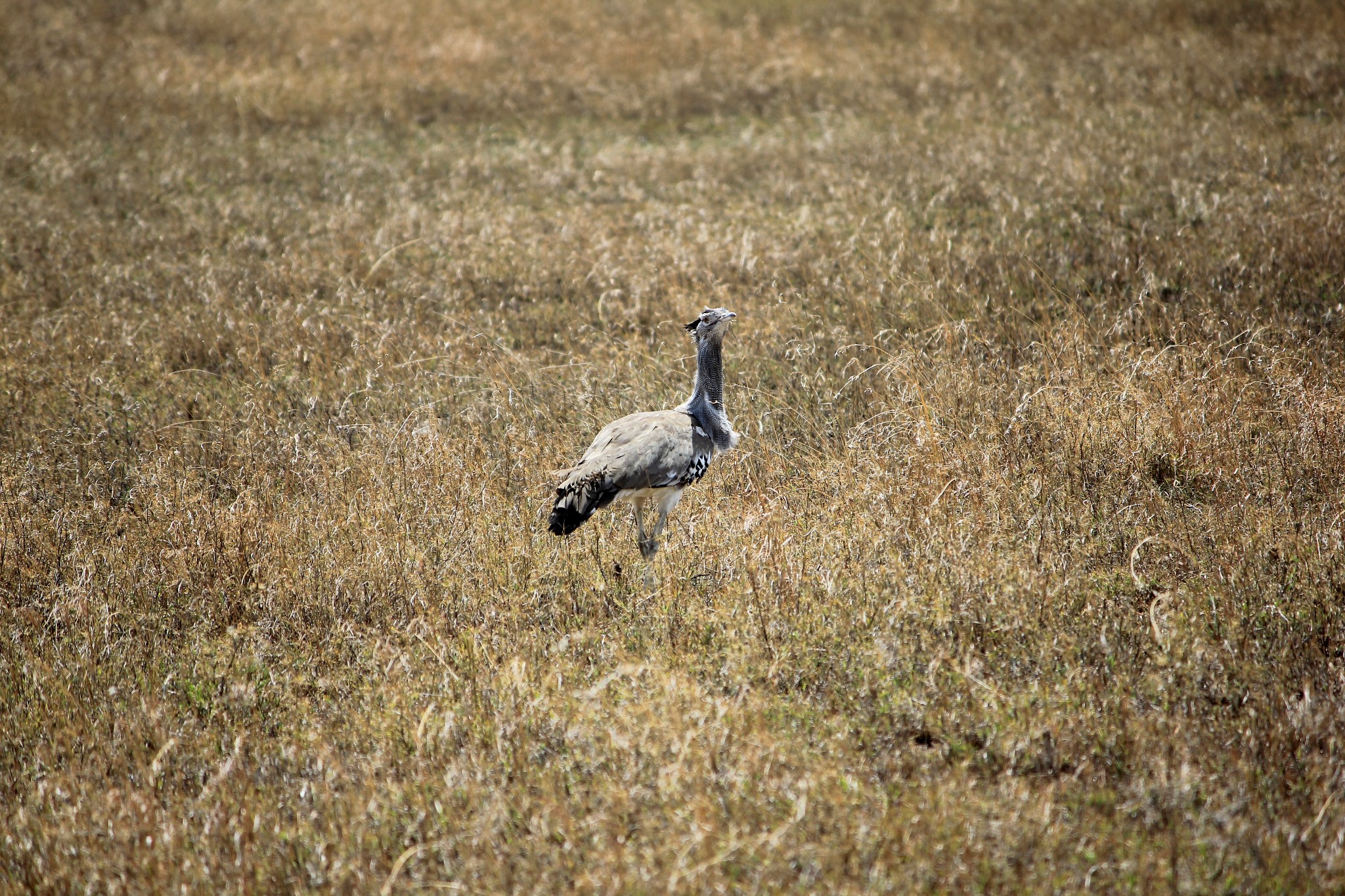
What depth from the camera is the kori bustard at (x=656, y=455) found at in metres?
5.70

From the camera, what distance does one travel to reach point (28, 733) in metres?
4.65

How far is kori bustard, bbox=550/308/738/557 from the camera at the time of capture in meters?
5.70

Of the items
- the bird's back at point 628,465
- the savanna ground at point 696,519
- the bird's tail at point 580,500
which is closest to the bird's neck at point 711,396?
the bird's back at point 628,465

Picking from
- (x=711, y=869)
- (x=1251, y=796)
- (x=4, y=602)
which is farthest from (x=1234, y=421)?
(x=4, y=602)

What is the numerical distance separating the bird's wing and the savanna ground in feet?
1.54

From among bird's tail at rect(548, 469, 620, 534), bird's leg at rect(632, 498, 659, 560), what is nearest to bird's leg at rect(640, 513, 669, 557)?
bird's leg at rect(632, 498, 659, 560)

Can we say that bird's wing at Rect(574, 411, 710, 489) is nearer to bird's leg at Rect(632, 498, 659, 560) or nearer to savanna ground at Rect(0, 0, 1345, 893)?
bird's leg at Rect(632, 498, 659, 560)

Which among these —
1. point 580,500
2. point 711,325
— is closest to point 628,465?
point 580,500

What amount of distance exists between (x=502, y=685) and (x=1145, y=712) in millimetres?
2875

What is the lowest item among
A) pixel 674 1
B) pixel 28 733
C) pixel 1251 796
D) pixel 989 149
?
pixel 28 733

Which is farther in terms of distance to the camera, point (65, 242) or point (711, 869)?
point (65, 242)

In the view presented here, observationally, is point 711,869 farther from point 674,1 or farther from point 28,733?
point 674,1

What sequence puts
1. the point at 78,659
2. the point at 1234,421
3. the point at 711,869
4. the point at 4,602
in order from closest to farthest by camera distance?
1. the point at 711,869
2. the point at 78,659
3. the point at 4,602
4. the point at 1234,421

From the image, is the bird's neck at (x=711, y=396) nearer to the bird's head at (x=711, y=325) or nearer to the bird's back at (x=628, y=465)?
the bird's head at (x=711, y=325)
